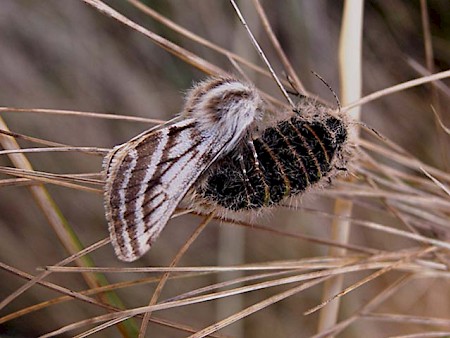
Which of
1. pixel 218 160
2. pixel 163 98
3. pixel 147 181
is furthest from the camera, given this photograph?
pixel 163 98

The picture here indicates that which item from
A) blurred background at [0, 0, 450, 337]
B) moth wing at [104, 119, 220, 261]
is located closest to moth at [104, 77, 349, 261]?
moth wing at [104, 119, 220, 261]

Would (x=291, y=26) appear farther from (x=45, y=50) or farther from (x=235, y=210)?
(x=235, y=210)

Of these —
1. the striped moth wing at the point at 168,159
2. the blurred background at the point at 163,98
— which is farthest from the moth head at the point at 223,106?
the blurred background at the point at 163,98

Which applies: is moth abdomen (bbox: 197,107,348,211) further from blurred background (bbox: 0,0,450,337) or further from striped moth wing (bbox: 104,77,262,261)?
blurred background (bbox: 0,0,450,337)

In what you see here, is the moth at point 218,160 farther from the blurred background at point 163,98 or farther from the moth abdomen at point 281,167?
the blurred background at point 163,98

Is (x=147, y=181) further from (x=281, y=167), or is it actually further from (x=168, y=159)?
(x=281, y=167)

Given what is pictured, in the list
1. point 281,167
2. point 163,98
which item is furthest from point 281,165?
point 163,98

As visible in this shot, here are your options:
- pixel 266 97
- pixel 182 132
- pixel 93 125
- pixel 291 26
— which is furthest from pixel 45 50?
pixel 182 132
